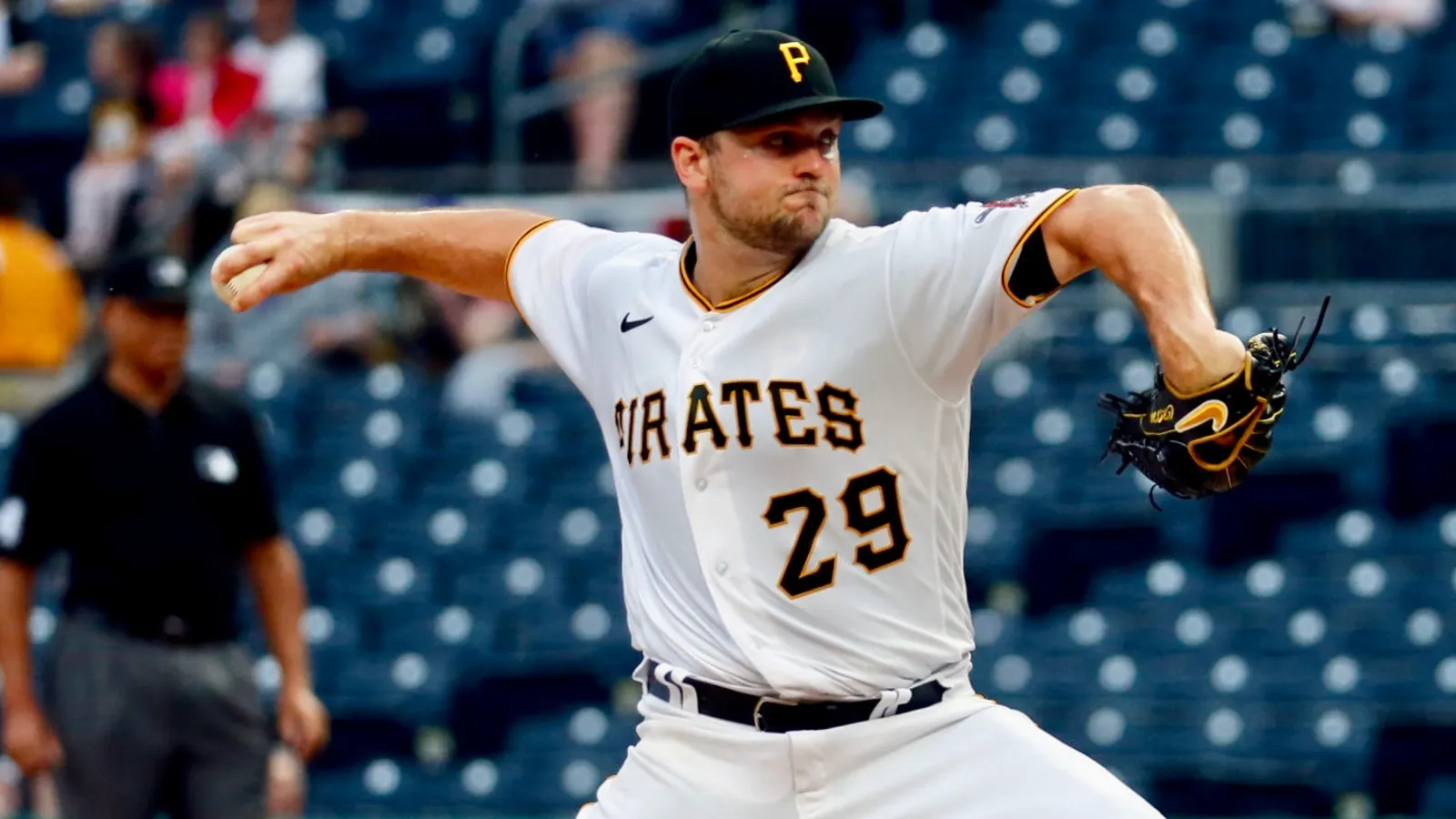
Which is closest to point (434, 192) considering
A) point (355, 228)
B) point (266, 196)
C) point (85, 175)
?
point (266, 196)

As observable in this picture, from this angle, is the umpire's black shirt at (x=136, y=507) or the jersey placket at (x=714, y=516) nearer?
the jersey placket at (x=714, y=516)

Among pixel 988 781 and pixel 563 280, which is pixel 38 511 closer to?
pixel 563 280

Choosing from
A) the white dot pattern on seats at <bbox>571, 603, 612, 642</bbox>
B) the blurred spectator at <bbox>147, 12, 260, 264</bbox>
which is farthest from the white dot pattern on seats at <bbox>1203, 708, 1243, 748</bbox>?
the blurred spectator at <bbox>147, 12, 260, 264</bbox>

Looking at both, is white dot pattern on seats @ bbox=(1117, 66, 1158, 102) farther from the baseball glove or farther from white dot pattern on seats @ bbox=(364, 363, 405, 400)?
the baseball glove

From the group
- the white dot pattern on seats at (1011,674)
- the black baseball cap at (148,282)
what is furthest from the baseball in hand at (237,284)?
the white dot pattern on seats at (1011,674)

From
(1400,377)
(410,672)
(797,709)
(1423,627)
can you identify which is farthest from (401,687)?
(797,709)

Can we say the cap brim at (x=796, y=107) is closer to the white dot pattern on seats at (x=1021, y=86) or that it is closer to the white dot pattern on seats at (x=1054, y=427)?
the white dot pattern on seats at (x=1054, y=427)

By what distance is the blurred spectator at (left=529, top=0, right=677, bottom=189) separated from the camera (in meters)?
10.6

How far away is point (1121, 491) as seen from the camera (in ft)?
30.9

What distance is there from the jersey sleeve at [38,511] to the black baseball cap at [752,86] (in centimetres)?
268

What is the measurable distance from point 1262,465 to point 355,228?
19.5ft

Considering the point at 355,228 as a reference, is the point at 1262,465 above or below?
below

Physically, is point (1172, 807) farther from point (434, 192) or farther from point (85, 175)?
point (85, 175)

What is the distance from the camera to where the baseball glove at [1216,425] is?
10.2 feet
